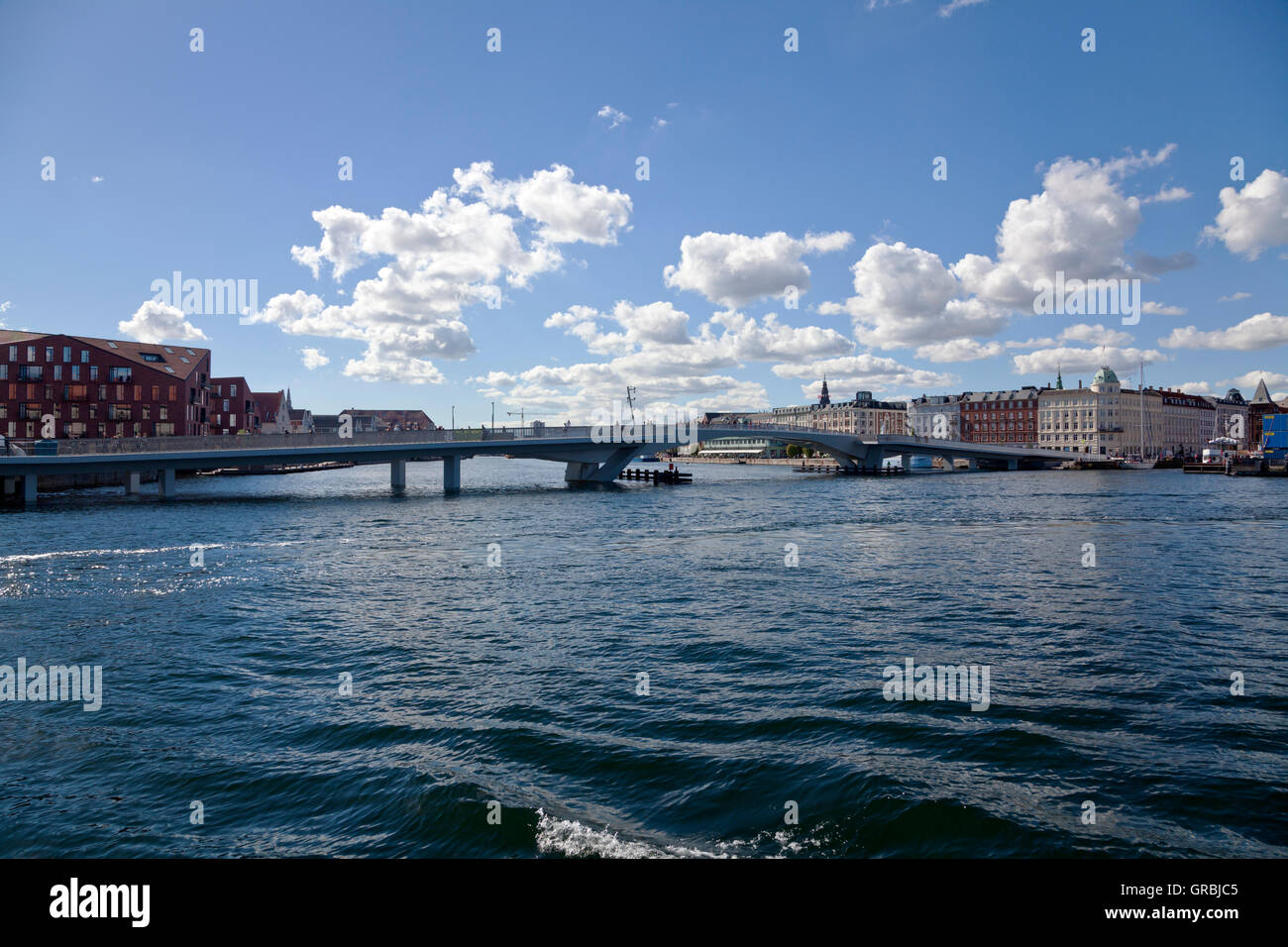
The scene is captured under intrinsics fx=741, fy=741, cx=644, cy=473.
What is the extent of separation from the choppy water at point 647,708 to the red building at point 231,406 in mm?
112866

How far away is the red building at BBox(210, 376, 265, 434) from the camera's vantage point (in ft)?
441

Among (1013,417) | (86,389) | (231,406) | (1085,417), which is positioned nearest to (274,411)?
(231,406)

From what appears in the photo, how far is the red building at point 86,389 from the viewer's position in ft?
322

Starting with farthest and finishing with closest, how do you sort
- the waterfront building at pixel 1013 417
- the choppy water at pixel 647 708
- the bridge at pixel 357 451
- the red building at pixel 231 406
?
the waterfront building at pixel 1013 417 < the red building at pixel 231 406 < the bridge at pixel 357 451 < the choppy water at pixel 647 708

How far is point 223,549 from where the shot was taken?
3759cm

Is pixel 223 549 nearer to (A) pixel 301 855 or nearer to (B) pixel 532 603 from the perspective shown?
(B) pixel 532 603

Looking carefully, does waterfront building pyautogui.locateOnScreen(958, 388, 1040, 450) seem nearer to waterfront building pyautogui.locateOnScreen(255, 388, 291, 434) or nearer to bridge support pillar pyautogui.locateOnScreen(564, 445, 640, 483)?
bridge support pillar pyautogui.locateOnScreen(564, 445, 640, 483)

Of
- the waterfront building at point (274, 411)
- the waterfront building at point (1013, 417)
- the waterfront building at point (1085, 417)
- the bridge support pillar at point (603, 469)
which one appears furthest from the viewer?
the waterfront building at point (1013, 417)

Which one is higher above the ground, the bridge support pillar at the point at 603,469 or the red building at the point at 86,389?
the red building at the point at 86,389

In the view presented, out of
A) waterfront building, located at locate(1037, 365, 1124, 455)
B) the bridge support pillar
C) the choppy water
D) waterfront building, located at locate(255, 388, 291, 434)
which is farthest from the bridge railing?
waterfront building, located at locate(1037, 365, 1124, 455)

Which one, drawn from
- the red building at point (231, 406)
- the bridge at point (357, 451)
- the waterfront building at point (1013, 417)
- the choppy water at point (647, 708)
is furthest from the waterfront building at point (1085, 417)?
the red building at point (231, 406)

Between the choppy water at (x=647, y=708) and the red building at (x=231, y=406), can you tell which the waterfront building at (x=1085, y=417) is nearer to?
the choppy water at (x=647, y=708)

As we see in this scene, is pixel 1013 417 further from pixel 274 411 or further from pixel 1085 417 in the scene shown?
pixel 274 411
